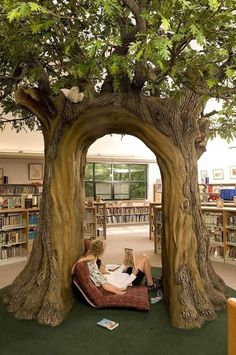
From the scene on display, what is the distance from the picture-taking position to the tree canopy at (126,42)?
198cm

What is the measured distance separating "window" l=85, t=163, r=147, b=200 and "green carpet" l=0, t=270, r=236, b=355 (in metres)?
8.95

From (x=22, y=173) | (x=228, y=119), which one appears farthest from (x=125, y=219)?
(x=228, y=119)

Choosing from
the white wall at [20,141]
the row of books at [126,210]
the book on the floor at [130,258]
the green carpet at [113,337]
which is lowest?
the green carpet at [113,337]

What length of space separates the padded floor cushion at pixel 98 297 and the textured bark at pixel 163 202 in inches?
6.5

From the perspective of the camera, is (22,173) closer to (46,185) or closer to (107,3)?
(46,185)

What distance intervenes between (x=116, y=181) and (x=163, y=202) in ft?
29.9

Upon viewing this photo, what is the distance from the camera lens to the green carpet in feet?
9.80

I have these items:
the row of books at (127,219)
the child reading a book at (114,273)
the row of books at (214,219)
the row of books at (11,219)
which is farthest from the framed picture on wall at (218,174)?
the child reading a book at (114,273)

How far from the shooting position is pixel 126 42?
3.44 meters

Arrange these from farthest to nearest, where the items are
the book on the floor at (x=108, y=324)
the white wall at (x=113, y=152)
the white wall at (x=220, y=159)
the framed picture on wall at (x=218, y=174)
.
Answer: the framed picture on wall at (x=218, y=174) < the white wall at (x=220, y=159) < the white wall at (x=113, y=152) < the book on the floor at (x=108, y=324)

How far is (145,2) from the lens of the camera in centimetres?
270

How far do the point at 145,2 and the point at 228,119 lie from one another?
9.47ft

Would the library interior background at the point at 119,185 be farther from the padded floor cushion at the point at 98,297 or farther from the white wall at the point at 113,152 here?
the padded floor cushion at the point at 98,297

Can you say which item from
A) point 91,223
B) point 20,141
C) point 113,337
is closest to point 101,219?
point 91,223
